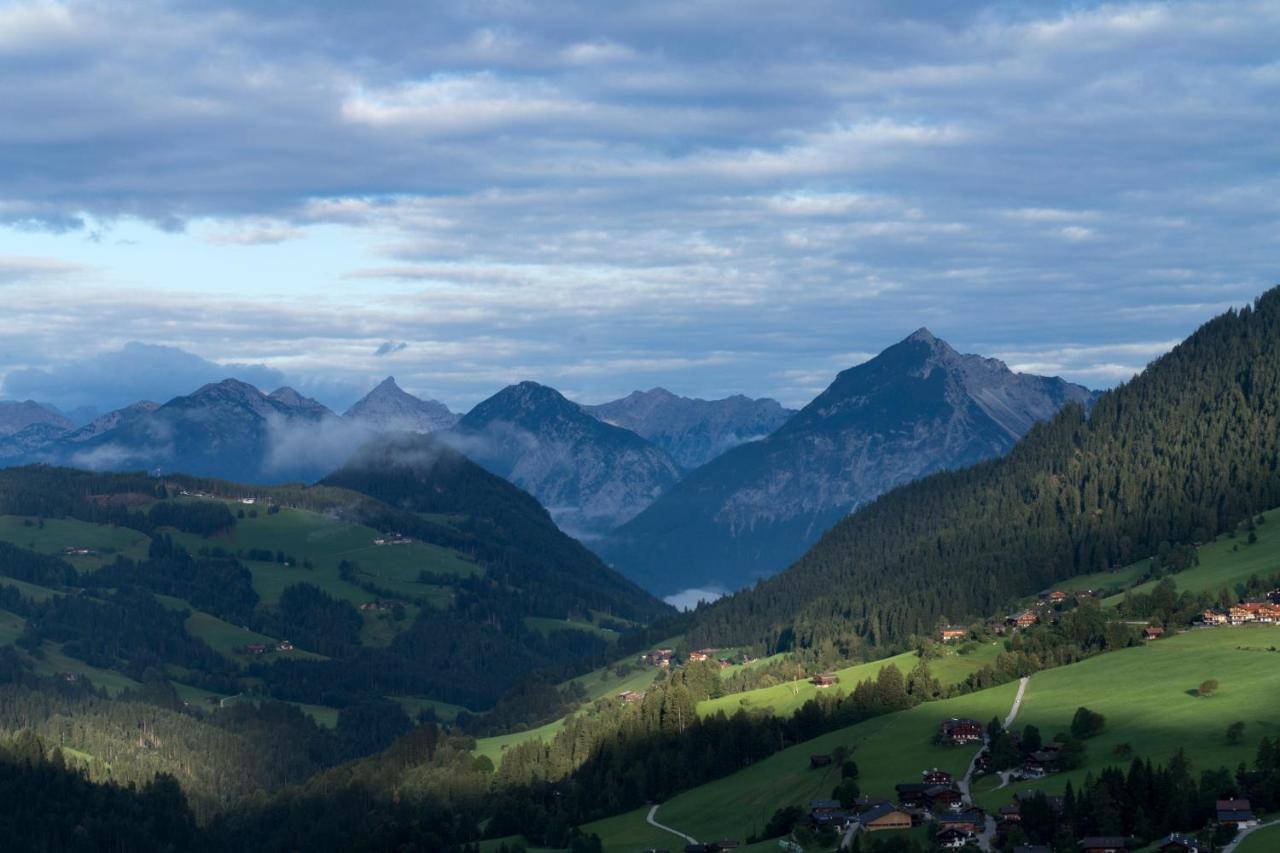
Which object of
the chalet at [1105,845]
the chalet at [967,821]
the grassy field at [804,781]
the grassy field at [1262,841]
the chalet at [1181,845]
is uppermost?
the grassy field at [1262,841]

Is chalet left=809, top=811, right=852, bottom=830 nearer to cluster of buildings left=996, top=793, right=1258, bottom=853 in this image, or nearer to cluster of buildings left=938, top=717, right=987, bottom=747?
cluster of buildings left=938, top=717, right=987, bottom=747

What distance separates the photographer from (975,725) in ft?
604

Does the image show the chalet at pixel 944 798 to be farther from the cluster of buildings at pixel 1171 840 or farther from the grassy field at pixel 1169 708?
the cluster of buildings at pixel 1171 840

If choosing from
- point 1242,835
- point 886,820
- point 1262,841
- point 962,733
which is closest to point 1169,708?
point 962,733

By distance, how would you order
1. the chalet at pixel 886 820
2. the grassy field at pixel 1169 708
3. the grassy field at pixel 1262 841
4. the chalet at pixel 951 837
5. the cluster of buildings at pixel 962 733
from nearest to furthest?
1. the grassy field at pixel 1262 841
2. the chalet at pixel 951 837
3. the chalet at pixel 886 820
4. the grassy field at pixel 1169 708
5. the cluster of buildings at pixel 962 733

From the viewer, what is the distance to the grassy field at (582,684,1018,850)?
176000 mm

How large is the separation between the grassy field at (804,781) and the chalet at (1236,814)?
134 feet

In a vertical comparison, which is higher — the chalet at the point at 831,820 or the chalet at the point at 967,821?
the chalet at the point at 967,821

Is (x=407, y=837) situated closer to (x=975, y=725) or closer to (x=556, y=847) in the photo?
(x=556, y=847)

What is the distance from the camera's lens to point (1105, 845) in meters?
132

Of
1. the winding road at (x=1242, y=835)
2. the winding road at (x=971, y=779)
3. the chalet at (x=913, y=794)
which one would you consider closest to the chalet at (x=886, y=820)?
the chalet at (x=913, y=794)

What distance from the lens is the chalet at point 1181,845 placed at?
123 metres

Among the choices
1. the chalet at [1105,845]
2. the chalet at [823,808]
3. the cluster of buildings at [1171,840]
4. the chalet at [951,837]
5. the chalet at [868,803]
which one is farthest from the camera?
the chalet at [868,803]

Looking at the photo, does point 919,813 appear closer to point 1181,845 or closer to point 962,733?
point 962,733
